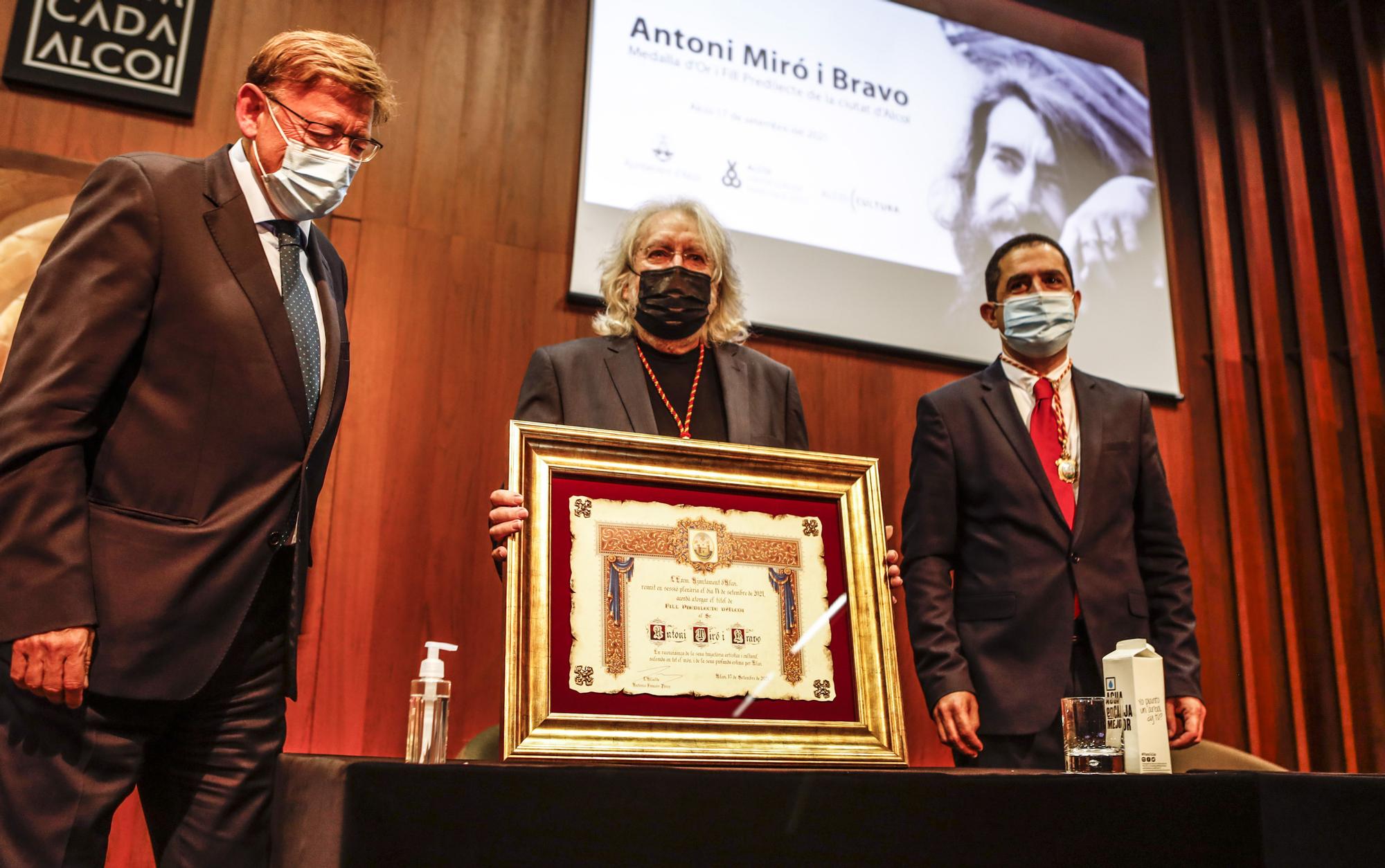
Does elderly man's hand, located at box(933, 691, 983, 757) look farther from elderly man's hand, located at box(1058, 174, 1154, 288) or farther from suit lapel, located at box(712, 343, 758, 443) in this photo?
elderly man's hand, located at box(1058, 174, 1154, 288)

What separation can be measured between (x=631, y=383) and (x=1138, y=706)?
3.56 feet

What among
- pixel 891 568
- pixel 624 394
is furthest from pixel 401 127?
pixel 891 568

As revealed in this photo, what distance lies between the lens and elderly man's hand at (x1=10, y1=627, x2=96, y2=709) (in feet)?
3.75

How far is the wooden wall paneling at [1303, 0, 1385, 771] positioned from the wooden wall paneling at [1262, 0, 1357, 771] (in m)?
0.04

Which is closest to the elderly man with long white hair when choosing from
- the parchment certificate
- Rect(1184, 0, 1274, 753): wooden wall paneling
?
the parchment certificate

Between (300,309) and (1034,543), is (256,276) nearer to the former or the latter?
(300,309)

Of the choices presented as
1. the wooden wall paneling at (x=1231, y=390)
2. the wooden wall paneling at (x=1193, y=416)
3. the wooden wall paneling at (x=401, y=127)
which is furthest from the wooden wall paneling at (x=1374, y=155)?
the wooden wall paneling at (x=401, y=127)

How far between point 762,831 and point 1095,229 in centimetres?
317

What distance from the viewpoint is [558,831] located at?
910mm

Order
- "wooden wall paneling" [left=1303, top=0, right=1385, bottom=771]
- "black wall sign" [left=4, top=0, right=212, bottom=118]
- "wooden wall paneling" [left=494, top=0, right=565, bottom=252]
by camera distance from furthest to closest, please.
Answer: "wooden wall paneling" [left=1303, top=0, right=1385, bottom=771], "wooden wall paneling" [left=494, top=0, right=565, bottom=252], "black wall sign" [left=4, top=0, right=212, bottom=118]

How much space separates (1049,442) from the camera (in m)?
2.13

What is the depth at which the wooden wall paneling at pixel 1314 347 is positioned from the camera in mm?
3338

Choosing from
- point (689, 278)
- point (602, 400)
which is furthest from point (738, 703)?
point (689, 278)

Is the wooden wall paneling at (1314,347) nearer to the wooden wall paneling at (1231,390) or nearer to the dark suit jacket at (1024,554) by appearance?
the wooden wall paneling at (1231,390)
